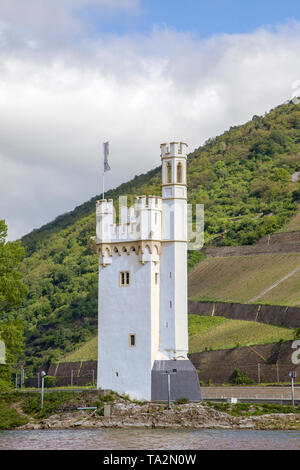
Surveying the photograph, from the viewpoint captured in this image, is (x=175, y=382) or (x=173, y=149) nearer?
(x=175, y=382)

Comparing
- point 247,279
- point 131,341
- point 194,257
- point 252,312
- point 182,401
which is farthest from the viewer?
point 194,257

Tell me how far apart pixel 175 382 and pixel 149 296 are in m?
4.28

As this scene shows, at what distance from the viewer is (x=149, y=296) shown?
44625 millimetres

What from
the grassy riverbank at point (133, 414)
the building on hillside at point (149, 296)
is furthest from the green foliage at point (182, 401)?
the building on hillside at point (149, 296)

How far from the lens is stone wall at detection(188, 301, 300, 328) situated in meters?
71.3

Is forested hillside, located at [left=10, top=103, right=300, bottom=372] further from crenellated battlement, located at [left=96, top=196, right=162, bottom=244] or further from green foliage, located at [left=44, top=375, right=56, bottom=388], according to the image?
crenellated battlement, located at [left=96, top=196, right=162, bottom=244]

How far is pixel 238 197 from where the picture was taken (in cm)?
12719

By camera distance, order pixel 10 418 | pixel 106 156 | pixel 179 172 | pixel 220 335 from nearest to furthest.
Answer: pixel 10 418 < pixel 179 172 < pixel 106 156 < pixel 220 335

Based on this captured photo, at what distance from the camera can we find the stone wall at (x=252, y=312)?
71.3 meters

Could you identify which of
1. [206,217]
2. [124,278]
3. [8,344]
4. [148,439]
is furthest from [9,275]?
[206,217]

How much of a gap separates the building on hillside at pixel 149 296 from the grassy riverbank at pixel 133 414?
125 centimetres

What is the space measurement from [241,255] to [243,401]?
49454 millimetres

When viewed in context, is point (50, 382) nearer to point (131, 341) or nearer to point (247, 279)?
point (247, 279)

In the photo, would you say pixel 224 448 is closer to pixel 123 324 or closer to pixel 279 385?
pixel 123 324
